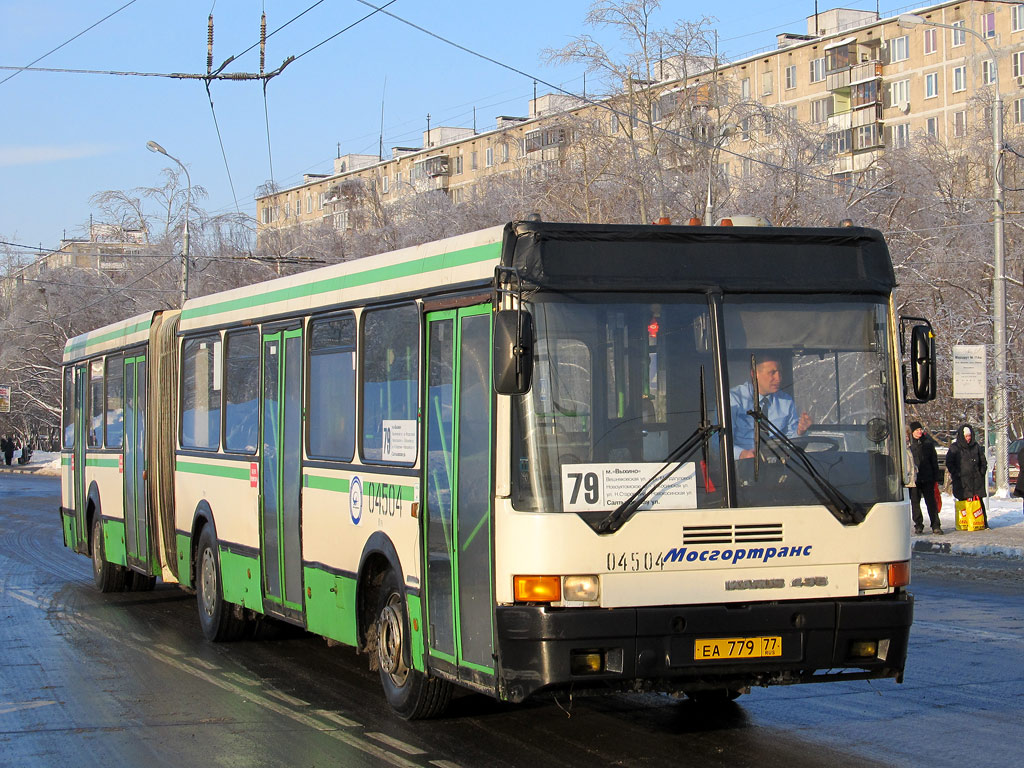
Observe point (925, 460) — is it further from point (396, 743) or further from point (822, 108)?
point (822, 108)

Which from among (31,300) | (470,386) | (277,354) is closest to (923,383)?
(470,386)

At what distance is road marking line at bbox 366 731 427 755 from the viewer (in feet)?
24.2

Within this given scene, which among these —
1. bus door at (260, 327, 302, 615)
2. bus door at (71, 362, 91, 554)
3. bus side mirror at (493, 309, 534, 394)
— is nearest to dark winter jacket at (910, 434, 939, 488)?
bus door at (71, 362, 91, 554)

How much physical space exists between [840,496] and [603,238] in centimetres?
179

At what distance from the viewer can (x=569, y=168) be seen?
1561 inches

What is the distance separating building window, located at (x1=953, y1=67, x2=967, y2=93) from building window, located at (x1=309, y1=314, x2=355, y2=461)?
223 ft

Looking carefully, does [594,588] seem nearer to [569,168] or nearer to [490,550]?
[490,550]

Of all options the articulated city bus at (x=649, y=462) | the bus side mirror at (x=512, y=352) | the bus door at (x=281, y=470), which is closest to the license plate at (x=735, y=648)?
the articulated city bus at (x=649, y=462)

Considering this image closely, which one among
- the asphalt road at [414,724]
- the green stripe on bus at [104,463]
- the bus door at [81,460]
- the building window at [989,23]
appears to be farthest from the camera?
the building window at [989,23]

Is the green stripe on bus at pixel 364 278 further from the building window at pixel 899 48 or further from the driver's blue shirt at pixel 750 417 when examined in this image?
the building window at pixel 899 48

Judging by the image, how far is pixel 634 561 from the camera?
6762 mm

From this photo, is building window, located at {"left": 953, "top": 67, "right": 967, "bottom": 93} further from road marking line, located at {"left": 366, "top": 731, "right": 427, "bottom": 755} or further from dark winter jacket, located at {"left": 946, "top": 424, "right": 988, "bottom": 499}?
road marking line, located at {"left": 366, "top": 731, "right": 427, "bottom": 755}

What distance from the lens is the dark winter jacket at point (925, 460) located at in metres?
22.3

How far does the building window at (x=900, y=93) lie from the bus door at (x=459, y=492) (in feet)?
238
